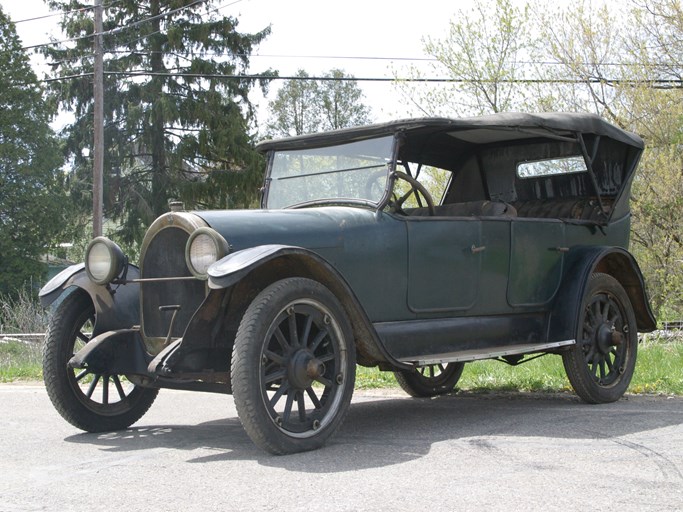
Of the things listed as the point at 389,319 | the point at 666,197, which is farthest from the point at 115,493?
the point at 666,197

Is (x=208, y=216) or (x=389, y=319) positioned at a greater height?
(x=208, y=216)

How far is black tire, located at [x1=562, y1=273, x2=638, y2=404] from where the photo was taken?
691cm

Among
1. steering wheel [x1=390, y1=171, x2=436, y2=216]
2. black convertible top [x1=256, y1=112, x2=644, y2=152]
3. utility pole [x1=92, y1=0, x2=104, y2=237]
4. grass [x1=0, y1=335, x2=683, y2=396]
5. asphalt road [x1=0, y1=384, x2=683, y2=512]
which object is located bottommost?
grass [x1=0, y1=335, x2=683, y2=396]

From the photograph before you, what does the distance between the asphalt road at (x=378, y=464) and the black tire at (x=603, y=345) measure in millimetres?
226

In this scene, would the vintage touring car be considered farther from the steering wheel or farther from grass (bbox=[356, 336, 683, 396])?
grass (bbox=[356, 336, 683, 396])

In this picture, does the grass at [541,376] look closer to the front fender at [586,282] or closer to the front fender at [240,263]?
the front fender at [586,282]

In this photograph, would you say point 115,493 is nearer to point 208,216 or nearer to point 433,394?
point 208,216

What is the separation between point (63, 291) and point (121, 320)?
47 centimetres

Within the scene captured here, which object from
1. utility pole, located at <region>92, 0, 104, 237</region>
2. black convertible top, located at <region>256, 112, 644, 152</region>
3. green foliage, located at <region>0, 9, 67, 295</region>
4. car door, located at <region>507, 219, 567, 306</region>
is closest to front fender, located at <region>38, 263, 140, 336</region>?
black convertible top, located at <region>256, 112, 644, 152</region>

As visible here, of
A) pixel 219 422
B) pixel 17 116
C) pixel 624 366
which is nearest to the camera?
pixel 219 422

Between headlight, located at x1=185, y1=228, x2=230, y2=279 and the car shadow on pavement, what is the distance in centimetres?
Result: 104

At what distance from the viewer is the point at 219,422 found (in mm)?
6355

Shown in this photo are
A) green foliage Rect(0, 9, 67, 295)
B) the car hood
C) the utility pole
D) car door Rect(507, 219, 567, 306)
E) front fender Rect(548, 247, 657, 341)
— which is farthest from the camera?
green foliage Rect(0, 9, 67, 295)

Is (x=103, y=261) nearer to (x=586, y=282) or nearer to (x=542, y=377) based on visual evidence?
(x=586, y=282)
